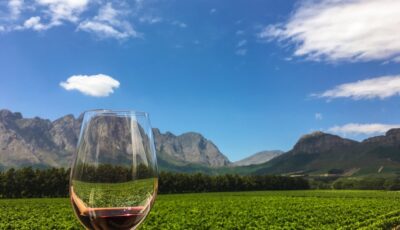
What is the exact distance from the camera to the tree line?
96000mm

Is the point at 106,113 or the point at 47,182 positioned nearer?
the point at 106,113

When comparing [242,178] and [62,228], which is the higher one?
[242,178]

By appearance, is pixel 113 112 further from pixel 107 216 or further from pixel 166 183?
pixel 166 183

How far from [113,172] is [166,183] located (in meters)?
115

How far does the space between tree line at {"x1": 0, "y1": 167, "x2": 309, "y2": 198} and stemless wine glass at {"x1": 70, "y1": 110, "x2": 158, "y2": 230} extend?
193 feet

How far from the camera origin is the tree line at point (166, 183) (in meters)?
96.0

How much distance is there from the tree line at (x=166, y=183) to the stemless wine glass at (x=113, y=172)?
58.7 meters

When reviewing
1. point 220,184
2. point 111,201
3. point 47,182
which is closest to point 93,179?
point 111,201

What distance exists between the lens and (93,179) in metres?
1.34

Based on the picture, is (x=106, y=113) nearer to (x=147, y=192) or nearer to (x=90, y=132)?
(x=90, y=132)

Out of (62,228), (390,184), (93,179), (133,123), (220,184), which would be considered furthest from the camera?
(390,184)

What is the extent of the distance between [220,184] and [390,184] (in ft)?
230

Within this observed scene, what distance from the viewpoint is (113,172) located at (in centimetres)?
134

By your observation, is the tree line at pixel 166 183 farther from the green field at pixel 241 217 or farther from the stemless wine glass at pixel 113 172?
the stemless wine glass at pixel 113 172
